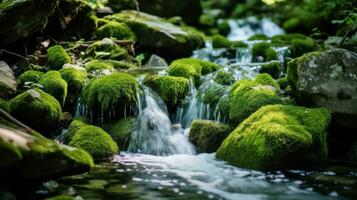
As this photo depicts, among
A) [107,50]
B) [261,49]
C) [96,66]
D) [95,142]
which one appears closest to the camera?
[95,142]

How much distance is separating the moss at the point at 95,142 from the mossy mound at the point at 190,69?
2673 mm

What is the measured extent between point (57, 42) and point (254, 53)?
19.3 feet

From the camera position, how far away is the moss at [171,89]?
8.75m

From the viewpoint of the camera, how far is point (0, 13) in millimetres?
8211

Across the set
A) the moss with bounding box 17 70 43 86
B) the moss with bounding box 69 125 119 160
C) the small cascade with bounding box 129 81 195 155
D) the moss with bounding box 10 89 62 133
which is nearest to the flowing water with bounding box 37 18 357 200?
the small cascade with bounding box 129 81 195 155

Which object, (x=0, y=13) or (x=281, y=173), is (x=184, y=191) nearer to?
(x=281, y=173)

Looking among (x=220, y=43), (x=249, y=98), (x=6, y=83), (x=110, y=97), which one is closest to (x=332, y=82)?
(x=249, y=98)

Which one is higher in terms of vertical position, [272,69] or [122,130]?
[272,69]

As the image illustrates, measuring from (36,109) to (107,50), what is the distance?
4243 millimetres

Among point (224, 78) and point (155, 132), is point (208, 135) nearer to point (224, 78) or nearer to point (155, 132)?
point (155, 132)

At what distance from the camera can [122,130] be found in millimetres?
7750

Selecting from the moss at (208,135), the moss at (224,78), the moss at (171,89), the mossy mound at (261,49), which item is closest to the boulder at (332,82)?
the moss at (208,135)

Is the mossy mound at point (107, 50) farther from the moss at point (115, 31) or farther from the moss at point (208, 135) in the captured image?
the moss at point (208, 135)

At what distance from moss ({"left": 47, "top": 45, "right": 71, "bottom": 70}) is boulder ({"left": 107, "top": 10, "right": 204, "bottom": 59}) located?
3157 mm
